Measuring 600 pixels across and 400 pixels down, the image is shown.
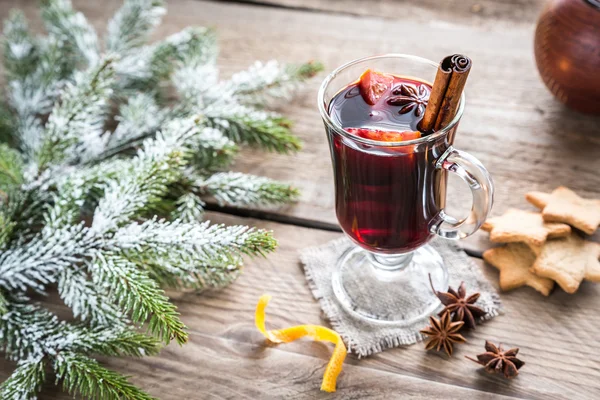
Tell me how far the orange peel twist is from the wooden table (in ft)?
0.07

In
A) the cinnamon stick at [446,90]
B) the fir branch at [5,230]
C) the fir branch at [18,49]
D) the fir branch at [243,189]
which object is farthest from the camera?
the fir branch at [18,49]

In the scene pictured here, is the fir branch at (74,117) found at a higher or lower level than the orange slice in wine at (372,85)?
lower

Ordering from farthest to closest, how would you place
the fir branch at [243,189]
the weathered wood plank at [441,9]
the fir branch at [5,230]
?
the weathered wood plank at [441,9], the fir branch at [243,189], the fir branch at [5,230]

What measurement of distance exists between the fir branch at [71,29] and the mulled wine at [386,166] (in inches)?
31.4

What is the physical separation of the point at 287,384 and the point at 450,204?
21.0 inches

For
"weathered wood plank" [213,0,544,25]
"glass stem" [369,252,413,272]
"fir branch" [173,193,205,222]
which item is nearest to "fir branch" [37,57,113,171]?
"fir branch" [173,193,205,222]

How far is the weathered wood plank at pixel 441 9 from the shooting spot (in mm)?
1771

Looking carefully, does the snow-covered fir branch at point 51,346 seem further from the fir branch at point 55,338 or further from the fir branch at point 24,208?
the fir branch at point 24,208

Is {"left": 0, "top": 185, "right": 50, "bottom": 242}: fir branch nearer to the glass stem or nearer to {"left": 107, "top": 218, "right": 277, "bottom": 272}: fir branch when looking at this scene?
{"left": 107, "top": 218, "right": 277, "bottom": 272}: fir branch

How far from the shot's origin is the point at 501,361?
1.04 metres

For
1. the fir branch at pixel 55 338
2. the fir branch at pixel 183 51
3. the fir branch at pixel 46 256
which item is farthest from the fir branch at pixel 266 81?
the fir branch at pixel 55 338

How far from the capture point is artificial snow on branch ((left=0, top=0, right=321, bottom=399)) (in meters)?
1.05

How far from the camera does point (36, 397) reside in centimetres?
104

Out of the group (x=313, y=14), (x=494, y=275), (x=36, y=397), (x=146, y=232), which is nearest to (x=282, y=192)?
(x=146, y=232)
